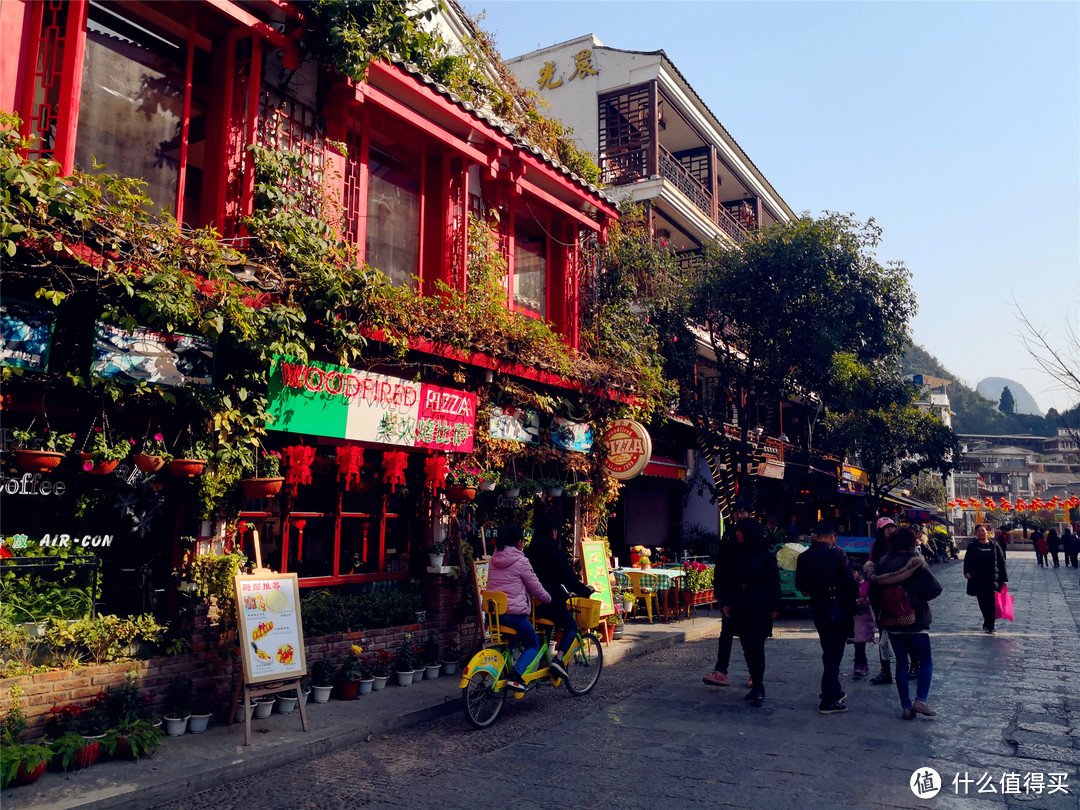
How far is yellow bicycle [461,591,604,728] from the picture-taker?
7.09 metres

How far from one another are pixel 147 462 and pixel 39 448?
823 mm

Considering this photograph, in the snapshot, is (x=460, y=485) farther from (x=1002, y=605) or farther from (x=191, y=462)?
(x=1002, y=605)

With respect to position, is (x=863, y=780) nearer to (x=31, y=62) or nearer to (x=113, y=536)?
(x=113, y=536)

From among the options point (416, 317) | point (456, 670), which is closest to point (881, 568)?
point (456, 670)

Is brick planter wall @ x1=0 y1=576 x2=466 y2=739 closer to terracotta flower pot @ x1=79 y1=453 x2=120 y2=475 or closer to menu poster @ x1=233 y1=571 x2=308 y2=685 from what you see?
menu poster @ x1=233 y1=571 x2=308 y2=685

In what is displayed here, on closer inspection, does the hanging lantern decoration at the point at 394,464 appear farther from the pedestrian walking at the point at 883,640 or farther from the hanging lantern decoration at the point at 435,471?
the pedestrian walking at the point at 883,640

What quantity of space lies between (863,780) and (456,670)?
5.48 metres

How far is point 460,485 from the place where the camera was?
10.3 m

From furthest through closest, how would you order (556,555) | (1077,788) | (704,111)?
(704,111)
(556,555)
(1077,788)

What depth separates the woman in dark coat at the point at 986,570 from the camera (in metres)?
13.2

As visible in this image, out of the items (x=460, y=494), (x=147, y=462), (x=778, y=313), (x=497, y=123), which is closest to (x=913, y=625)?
(x=460, y=494)

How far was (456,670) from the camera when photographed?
9.78 metres

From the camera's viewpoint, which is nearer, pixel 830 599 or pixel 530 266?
pixel 830 599

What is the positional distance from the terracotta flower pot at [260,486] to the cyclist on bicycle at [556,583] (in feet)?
8.70
